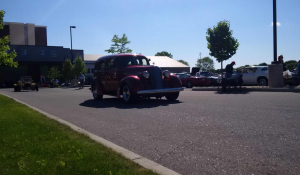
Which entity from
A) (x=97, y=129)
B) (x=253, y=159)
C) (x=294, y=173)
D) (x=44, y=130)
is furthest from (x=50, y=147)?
(x=294, y=173)

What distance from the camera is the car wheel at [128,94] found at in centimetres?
1069

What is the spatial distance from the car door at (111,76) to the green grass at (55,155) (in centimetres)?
600

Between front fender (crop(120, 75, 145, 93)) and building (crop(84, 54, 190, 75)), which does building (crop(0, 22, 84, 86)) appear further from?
front fender (crop(120, 75, 145, 93))

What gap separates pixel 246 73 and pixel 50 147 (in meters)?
18.5

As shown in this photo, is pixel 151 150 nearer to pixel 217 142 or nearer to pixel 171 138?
pixel 171 138

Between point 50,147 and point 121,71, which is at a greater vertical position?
point 121,71

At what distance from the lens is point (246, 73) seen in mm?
20969

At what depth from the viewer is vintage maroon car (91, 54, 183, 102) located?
1071cm

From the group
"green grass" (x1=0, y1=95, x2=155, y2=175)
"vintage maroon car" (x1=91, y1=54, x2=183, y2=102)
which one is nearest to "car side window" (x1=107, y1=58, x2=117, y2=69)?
"vintage maroon car" (x1=91, y1=54, x2=183, y2=102)

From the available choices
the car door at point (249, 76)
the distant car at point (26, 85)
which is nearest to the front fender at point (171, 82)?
the car door at point (249, 76)

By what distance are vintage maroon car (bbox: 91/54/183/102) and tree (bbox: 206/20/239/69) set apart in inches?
1263

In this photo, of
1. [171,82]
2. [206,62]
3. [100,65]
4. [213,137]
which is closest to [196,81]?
[100,65]

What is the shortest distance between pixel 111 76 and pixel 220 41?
3321cm

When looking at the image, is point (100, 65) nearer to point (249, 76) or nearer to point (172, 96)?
point (172, 96)
